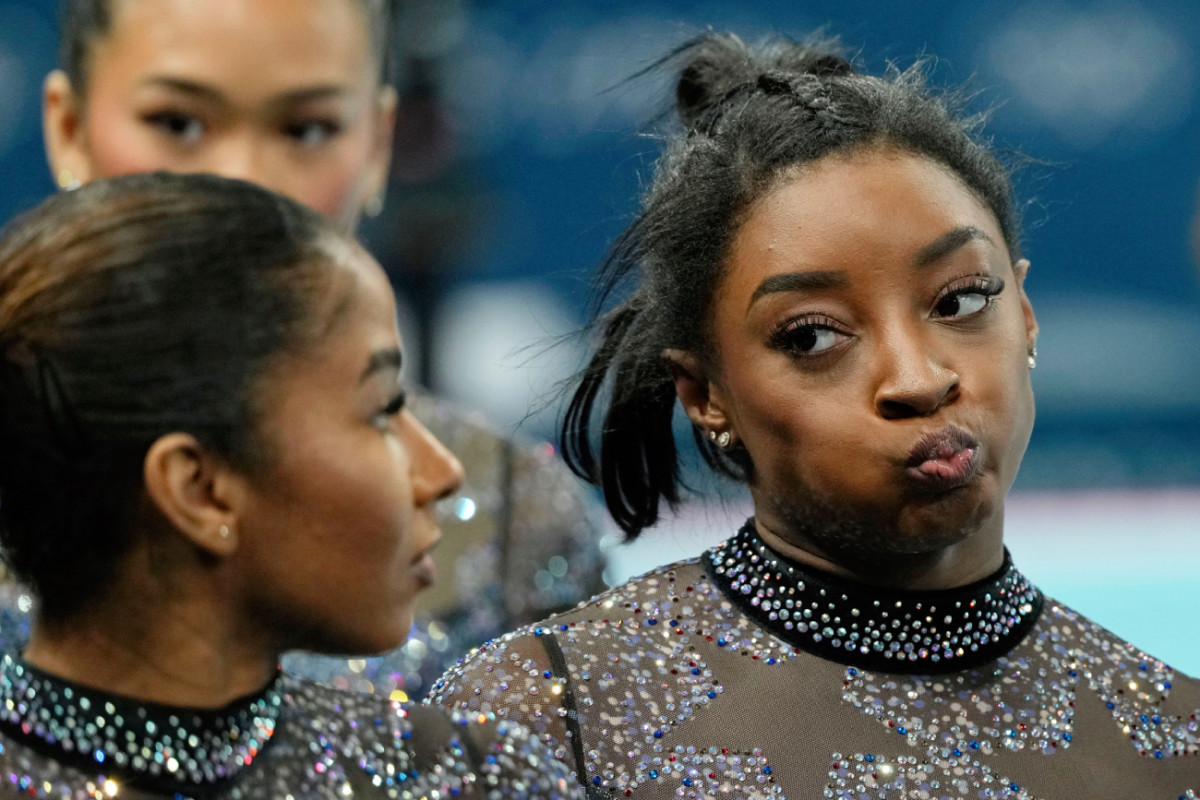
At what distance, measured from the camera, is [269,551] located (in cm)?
103

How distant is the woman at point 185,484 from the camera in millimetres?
998

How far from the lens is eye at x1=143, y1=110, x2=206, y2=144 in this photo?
197 cm

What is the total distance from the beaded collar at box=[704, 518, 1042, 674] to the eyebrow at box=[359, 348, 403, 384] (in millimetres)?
514

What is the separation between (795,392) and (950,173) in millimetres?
249

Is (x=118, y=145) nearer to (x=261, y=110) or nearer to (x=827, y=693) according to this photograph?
(x=261, y=110)

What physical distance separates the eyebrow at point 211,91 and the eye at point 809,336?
0.83 meters

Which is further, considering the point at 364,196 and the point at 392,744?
the point at 364,196

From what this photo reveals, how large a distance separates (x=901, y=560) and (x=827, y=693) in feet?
0.43

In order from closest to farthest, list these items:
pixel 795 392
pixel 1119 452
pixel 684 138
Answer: pixel 795 392
pixel 684 138
pixel 1119 452

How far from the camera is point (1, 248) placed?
1.03m

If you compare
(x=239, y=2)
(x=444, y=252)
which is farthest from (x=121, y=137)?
(x=444, y=252)

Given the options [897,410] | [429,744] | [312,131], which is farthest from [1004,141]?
[429,744]

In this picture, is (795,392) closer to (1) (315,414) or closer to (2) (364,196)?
(1) (315,414)

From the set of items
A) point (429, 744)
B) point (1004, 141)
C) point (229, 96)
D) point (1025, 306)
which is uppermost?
point (1004, 141)
